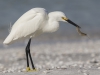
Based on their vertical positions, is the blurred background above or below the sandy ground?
above

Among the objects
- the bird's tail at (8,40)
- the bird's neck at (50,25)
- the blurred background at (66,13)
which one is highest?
the blurred background at (66,13)

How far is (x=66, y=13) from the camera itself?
985 inches

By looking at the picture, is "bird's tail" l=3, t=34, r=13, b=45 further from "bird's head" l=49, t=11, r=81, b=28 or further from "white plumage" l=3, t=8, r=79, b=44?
"bird's head" l=49, t=11, r=81, b=28

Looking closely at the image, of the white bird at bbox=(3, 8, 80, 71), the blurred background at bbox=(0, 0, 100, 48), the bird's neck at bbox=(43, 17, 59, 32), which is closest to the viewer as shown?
the white bird at bbox=(3, 8, 80, 71)

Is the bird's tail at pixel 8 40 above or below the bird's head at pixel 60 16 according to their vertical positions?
below

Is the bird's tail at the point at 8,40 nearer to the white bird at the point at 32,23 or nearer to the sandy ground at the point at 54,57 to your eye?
the white bird at the point at 32,23

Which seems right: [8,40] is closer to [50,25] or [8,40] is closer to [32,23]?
[32,23]

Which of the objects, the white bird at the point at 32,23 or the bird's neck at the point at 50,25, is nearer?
the white bird at the point at 32,23

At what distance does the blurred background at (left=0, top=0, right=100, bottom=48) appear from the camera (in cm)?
1919

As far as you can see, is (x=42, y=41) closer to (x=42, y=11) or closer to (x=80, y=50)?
(x=80, y=50)

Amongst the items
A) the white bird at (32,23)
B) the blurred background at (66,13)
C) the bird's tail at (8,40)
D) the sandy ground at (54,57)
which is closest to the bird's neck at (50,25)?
the white bird at (32,23)

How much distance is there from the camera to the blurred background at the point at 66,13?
19.2 m

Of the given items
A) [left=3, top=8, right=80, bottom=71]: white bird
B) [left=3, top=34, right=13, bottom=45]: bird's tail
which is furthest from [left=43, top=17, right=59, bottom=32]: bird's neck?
[left=3, top=34, right=13, bottom=45]: bird's tail

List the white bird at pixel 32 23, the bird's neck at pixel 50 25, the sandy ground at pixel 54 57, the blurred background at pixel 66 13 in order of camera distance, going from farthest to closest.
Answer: the blurred background at pixel 66 13 < the sandy ground at pixel 54 57 < the bird's neck at pixel 50 25 < the white bird at pixel 32 23
